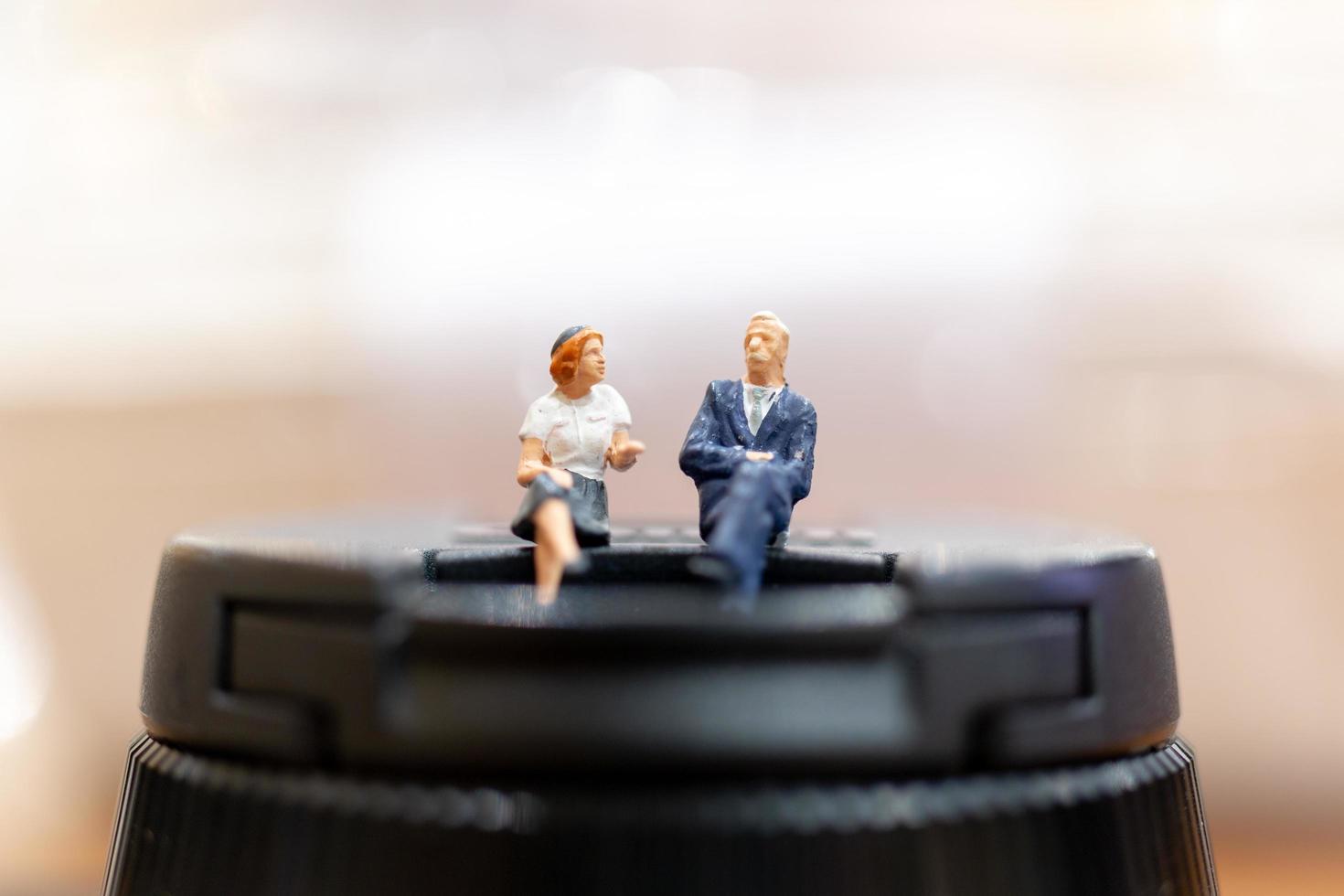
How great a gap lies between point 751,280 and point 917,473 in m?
0.30

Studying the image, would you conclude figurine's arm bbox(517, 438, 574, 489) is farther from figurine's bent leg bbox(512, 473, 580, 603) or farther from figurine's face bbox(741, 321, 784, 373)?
figurine's face bbox(741, 321, 784, 373)

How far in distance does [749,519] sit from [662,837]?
164mm

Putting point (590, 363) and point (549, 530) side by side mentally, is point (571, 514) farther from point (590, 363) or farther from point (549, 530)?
point (590, 363)

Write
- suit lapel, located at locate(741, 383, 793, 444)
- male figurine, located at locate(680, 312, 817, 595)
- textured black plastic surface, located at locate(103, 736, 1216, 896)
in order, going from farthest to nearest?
suit lapel, located at locate(741, 383, 793, 444), male figurine, located at locate(680, 312, 817, 595), textured black plastic surface, located at locate(103, 736, 1216, 896)

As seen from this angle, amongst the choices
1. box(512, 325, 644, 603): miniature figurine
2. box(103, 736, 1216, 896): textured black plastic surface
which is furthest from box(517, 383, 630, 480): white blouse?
box(103, 736, 1216, 896): textured black plastic surface

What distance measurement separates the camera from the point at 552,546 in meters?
0.57

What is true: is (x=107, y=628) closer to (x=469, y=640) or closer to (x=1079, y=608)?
(x=469, y=640)

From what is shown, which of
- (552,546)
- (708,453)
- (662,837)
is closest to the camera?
(662,837)

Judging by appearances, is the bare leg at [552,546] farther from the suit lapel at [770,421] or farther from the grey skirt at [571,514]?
the suit lapel at [770,421]

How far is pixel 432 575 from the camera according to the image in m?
0.60

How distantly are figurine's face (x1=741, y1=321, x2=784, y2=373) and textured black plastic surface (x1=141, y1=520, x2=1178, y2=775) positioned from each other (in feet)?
0.75

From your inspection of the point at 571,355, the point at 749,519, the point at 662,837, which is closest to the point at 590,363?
the point at 571,355

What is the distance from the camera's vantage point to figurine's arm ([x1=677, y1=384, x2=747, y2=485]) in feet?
2.28

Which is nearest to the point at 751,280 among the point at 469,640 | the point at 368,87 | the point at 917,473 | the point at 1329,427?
the point at 917,473
